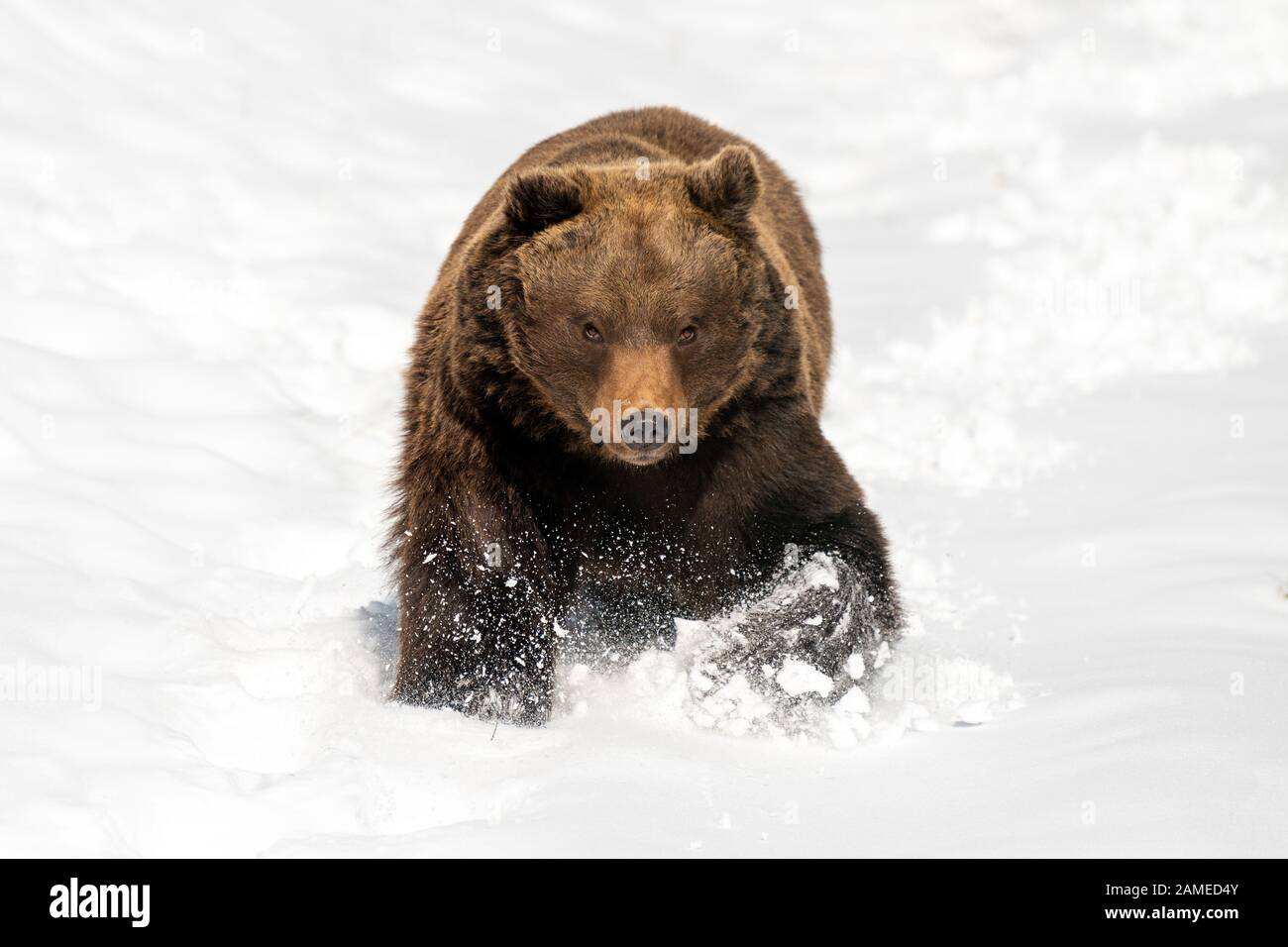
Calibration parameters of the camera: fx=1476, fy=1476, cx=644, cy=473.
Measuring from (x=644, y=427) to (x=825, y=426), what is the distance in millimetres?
4382

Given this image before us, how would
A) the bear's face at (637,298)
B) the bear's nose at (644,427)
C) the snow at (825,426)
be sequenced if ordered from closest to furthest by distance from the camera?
the snow at (825,426) < the bear's nose at (644,427) < the bear's face at (637,298)

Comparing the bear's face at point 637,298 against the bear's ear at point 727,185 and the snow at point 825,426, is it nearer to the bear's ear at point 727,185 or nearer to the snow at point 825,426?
the bear's ear at point 727,185

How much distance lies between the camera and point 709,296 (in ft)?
15.9

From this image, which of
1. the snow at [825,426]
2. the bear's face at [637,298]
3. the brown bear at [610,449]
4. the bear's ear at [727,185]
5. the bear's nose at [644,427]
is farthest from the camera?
the bear's ear at [727,185]

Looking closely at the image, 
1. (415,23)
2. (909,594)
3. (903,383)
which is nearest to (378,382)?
(903,383)

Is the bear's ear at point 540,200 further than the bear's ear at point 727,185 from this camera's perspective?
No

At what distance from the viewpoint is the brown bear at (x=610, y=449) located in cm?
480

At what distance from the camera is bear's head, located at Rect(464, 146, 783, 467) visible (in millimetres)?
4699

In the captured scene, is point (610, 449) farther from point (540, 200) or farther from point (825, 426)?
point (825, 426)

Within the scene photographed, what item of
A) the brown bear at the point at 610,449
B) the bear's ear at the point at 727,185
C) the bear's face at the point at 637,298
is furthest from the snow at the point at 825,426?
the bear's ear at the point at 727,185

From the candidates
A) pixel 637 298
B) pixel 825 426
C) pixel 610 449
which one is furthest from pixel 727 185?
pixel 825 426

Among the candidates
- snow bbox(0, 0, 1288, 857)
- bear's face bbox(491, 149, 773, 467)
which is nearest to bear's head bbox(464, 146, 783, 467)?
bear's face bbox(491, 149, 773, 467)

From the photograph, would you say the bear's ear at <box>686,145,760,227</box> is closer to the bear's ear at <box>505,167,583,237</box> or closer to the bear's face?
the bear's face
